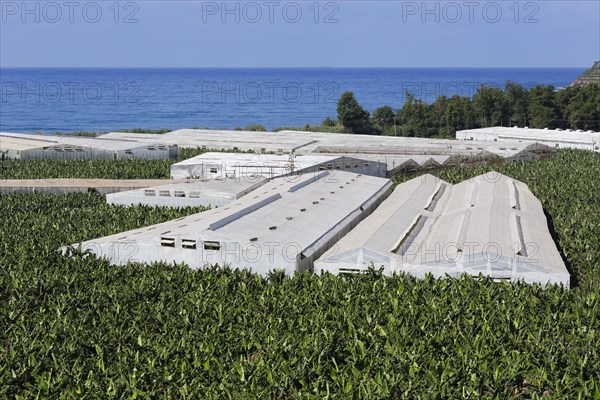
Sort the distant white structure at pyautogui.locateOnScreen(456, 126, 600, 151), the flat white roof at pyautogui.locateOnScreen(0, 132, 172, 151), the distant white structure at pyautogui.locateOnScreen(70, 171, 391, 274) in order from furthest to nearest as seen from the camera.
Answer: the distant white structure at pyautogui.locateOnScreen(456, 126, 600, 151), the flat white roof at pyautogui.locateOnScreen(0, 132, 172, 151), the distant white structure at pyautogui.locateOnScreen(70, 171, 391, 274)

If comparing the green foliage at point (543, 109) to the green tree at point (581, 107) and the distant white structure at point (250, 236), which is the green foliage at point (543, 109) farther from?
Result: the distant white structure at point (250, 236)

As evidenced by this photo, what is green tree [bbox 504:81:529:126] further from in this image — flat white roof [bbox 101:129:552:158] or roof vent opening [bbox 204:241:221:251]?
roof vent opening [bbox 204:241:221:251]

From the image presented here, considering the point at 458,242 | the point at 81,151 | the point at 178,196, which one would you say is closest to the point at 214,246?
the point at 458,242

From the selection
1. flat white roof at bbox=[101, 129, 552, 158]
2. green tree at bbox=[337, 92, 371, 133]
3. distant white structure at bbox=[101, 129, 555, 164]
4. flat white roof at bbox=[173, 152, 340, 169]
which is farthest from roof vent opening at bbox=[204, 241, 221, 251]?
green tree at bbox=[337, 92, 371, 133]

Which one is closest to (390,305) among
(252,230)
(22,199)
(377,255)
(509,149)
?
(377,255)

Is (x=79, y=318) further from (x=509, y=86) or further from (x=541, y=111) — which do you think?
(x=509, y=86)

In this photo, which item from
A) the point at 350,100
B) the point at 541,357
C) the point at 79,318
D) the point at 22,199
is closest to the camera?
the point at 541,357
